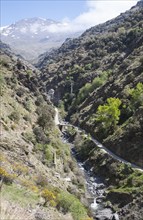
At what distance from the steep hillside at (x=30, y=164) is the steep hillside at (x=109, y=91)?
689 inches

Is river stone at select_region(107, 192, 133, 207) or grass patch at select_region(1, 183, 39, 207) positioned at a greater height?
river stone at select_region(107, 192, 133, 207)

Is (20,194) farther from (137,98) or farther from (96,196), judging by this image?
(137,98)

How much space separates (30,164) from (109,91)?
70408 mm

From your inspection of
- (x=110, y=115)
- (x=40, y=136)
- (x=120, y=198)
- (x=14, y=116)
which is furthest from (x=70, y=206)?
(x=110, y=115)

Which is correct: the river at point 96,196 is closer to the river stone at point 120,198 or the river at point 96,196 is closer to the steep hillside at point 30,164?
the river stone at point 120,198

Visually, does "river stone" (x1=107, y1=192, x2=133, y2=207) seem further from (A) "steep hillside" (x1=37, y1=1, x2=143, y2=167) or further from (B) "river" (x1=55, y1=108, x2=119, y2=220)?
(A) "steep hillside" (x1=37, y1=1, x2=143, y2=167)

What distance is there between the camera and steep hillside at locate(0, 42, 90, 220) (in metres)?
23.8

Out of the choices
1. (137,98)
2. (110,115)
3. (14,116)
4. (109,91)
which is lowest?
(14,116)

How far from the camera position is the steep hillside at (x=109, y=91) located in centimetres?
7712

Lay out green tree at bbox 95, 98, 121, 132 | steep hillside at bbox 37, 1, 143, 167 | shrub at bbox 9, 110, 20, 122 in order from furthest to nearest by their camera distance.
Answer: green tree at bbox 95, 98, 121, 132 < steep hillside at bbox 37, 1, 143, 167 < shrub at bbox 9, 110, 20, 122

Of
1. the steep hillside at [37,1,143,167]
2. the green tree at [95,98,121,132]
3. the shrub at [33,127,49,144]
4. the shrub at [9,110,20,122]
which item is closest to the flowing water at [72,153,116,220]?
the steep hillside at [37,1,143,167]

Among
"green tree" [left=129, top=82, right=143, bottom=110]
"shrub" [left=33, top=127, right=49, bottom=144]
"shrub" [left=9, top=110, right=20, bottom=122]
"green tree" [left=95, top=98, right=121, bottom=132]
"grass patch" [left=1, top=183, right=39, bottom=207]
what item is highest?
"green tree" [left=129, top=82, right=143, bottom=110]

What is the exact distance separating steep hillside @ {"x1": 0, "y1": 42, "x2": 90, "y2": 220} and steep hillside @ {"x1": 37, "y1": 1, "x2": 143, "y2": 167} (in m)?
17.5

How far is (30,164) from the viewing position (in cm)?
4134
